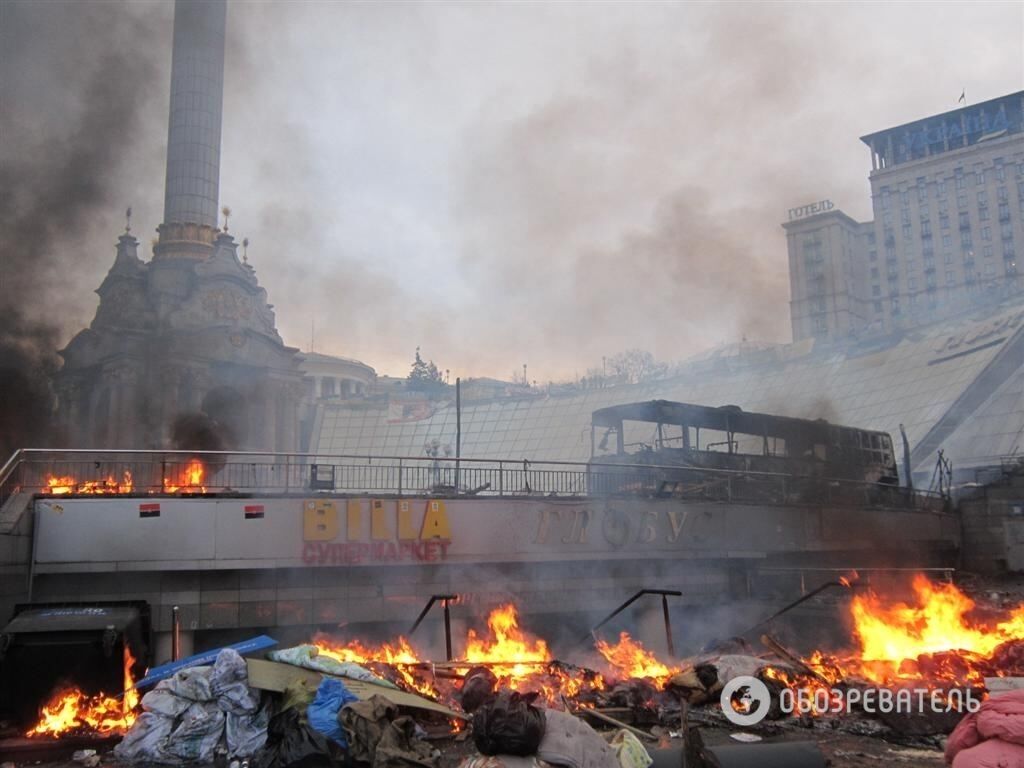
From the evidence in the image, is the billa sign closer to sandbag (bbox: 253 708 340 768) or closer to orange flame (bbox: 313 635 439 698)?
orange flame (bbox: 313 635 439 698)

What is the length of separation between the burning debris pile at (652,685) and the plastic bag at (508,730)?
65cm

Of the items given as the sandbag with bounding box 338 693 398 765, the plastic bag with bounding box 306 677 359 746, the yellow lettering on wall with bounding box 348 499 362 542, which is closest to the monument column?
the yellow lettering on wall with bounding box 348 499 362 542

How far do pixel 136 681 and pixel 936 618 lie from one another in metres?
13.7

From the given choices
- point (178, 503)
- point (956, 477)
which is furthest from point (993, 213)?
point (178, 503)

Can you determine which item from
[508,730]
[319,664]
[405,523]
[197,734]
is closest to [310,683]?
[319,664]

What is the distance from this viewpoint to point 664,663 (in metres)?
14.8

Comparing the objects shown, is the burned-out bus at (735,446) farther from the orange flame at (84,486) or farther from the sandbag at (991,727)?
the sandbag at (991,727)

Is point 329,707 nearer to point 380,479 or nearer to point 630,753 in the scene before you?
point 630,753

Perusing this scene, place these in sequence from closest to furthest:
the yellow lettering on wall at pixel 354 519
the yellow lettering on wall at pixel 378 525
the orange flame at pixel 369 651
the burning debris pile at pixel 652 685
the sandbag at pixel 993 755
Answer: the sandbag at pixel 993 755, the burning debris pile at pixel 652 685, the orange flame at pixel 369 651, the yellow lettering on wall at pixel 354 519, the yellow lettering on wall at pixel 378 525

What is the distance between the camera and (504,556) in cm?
1700

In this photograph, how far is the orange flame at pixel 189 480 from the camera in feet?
52.0

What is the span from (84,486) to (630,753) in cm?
1212

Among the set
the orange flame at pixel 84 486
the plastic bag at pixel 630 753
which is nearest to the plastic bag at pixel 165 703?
the plastic bag at pixel 630 753

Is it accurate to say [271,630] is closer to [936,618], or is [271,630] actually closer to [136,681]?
[136,681]
